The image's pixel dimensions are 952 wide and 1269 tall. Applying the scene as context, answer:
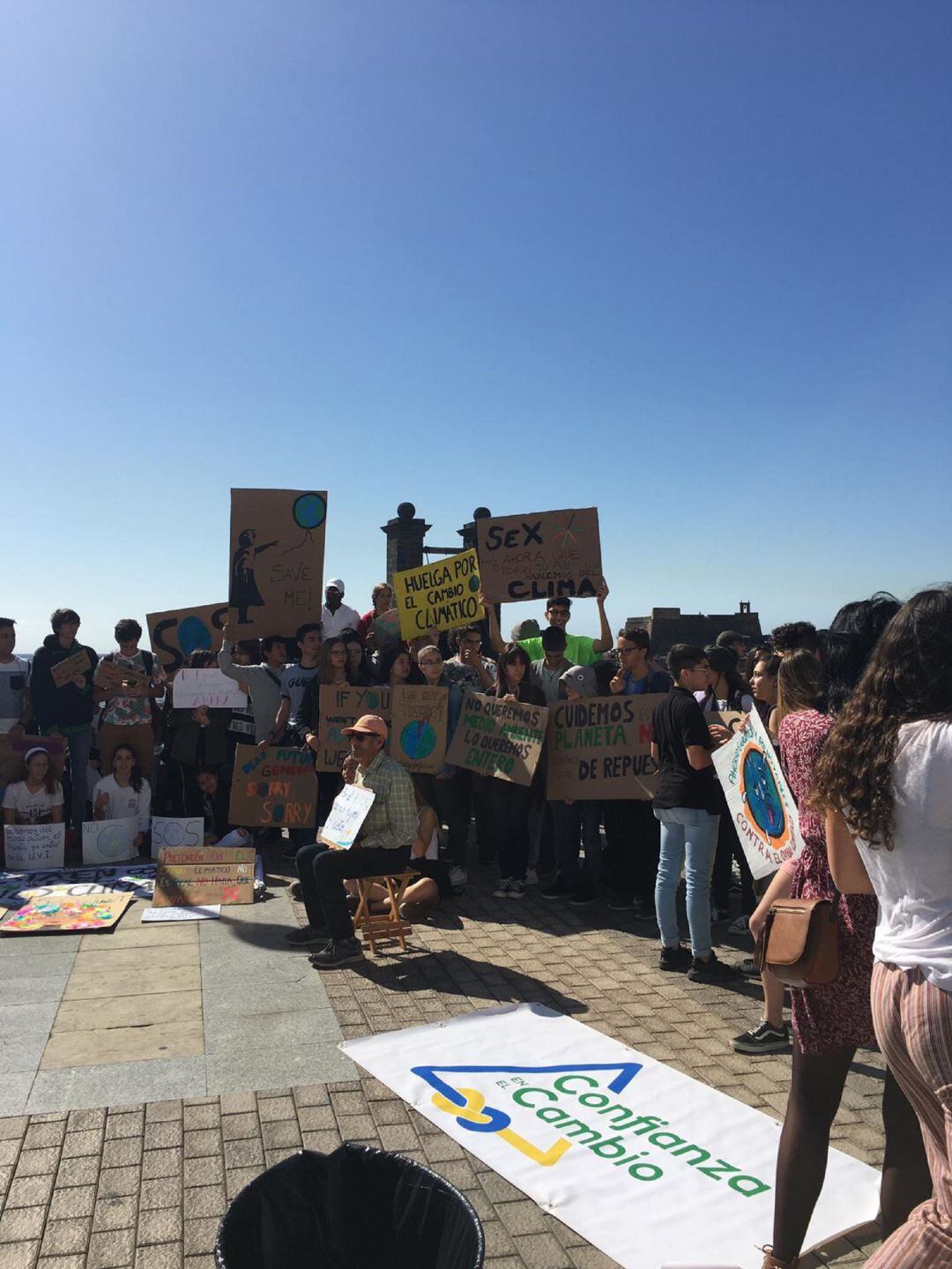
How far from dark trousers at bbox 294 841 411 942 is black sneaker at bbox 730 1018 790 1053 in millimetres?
2414

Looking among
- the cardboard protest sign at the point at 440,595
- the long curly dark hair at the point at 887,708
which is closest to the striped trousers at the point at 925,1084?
the long curly dark hair at the point at 887,708

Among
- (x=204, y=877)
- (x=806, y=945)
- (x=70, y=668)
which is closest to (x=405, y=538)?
(x=70, y=668)

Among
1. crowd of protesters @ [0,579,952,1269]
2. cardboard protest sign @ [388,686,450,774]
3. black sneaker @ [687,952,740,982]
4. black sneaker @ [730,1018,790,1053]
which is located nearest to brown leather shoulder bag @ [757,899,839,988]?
crowd of protesters @ [0,579,952,1269]

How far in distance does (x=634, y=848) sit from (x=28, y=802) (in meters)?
5.33

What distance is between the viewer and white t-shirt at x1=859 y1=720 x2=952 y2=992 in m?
2.16

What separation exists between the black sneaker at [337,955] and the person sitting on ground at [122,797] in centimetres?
354

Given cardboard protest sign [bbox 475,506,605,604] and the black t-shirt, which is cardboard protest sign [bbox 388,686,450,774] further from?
the black t-shirt

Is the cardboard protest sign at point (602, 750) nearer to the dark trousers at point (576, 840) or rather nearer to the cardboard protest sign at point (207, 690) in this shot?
the dark trousers at point (576, 840)

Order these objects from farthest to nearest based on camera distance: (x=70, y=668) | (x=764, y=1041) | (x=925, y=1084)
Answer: (x=70, y=668), (x=764, y=1041), (x=925, y=1084)

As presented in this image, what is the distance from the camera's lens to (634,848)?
7715 mm

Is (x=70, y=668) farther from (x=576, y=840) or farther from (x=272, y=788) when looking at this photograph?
(x=576, y=840)

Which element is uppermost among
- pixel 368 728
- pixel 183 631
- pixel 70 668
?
pixel 183 631

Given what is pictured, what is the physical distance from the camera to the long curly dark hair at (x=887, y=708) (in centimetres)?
225

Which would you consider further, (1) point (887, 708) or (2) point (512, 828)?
(2) point (512, 828)
